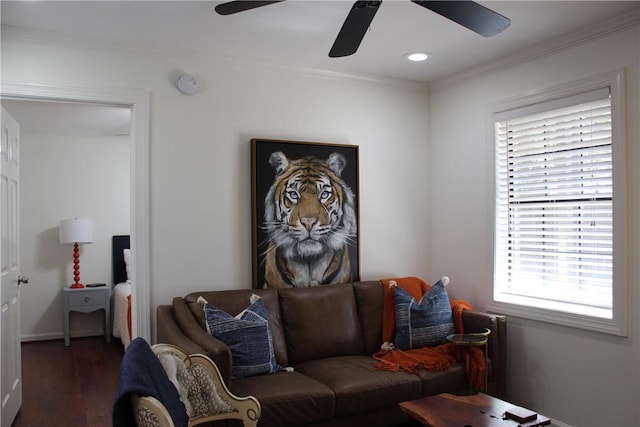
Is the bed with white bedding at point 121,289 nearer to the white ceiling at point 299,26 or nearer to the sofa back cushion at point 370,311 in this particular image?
the sofa back cushion at point 370,311

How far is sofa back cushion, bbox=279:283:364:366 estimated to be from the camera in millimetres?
3531

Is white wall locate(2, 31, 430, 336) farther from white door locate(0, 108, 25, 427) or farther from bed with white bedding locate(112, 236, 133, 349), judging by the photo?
bed with white bedding locate(112, 236, 133, 349)

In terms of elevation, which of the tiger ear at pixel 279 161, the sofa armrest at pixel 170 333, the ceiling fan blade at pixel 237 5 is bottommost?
the sofa armrest at pixel 170 333

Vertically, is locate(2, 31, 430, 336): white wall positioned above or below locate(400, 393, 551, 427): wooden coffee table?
above

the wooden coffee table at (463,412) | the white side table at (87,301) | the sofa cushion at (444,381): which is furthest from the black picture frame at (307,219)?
the white side table at (87,301)

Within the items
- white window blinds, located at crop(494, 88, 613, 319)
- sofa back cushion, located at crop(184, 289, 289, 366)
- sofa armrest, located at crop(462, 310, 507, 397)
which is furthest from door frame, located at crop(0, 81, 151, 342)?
white window blinds, located at crop(494, 88, 613, 319)

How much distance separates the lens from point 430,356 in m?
3.42

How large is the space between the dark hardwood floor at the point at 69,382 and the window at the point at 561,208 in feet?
9.97

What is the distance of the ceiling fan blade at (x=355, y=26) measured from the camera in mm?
2248

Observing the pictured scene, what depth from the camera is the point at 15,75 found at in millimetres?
3111

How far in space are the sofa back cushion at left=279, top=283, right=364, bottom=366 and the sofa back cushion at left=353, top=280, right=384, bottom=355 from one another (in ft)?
0.14

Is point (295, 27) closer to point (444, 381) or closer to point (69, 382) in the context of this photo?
point (444, 381)

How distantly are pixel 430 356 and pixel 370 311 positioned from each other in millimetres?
570

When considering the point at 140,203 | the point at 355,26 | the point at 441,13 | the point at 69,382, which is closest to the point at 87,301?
the point at 69,382
